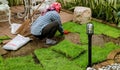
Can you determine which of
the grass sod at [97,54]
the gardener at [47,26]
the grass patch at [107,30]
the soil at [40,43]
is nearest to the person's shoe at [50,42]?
the gardener at [47,26]

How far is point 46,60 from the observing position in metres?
6.59

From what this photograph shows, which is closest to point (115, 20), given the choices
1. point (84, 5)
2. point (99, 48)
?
point (84, 5)

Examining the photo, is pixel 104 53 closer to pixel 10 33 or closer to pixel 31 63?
pixel 31 63

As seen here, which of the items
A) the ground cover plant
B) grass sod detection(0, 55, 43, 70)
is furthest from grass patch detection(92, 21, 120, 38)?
grass sod detection(0, 55, 43, 70)

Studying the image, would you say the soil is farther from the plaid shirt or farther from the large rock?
the large rock

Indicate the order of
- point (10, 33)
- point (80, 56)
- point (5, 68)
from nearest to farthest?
point (5, 68) → point (80, 56) → point (10, 33)

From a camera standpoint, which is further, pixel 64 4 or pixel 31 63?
pixel 64 4

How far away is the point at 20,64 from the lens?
21.1 ft

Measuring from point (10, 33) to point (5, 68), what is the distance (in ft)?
7.65

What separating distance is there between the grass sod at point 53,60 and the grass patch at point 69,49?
11 cm

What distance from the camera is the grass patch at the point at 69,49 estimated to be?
6.72 m

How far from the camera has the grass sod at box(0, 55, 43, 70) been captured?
6.28 meters

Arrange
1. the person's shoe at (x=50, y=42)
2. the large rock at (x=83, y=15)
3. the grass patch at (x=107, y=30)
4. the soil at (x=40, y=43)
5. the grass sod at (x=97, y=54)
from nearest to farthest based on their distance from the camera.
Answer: the grass sod at (x=97, y=54) < the soil at (x=40, y=43) < the person's shoe at (x=50, y=42) < the grass patch at (x=107, y=30) < the large rock at (x=83, y=15)

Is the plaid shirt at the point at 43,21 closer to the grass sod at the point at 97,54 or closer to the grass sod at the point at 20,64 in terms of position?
the grass sod at the point at 20,64
